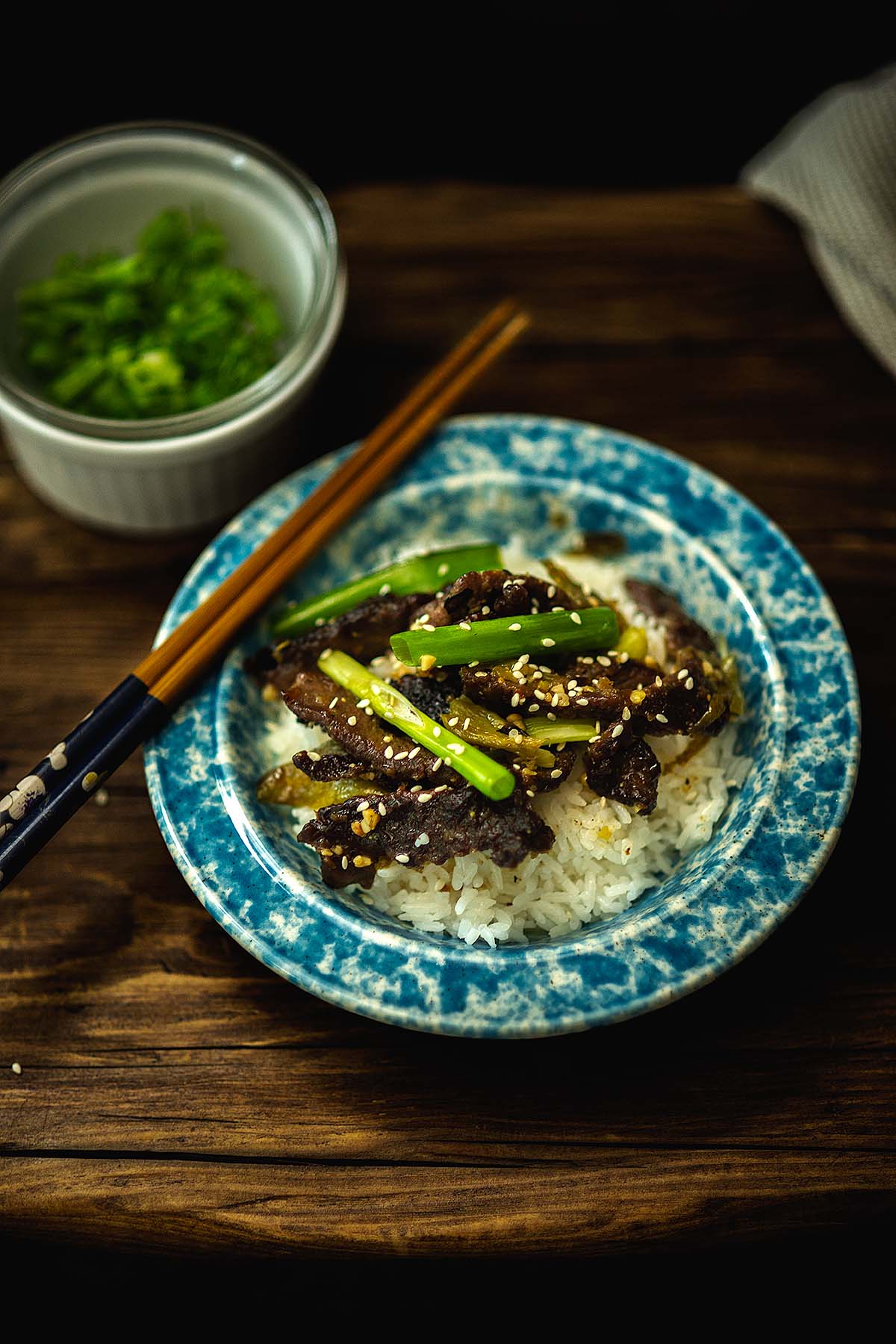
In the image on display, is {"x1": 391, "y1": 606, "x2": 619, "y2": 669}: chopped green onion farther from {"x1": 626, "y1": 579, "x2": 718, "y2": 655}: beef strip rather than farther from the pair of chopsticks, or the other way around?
the pair of chopsticks

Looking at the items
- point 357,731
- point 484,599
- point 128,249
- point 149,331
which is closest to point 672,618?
point 484,599

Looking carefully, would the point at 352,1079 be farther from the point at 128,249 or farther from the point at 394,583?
the point at 128,249

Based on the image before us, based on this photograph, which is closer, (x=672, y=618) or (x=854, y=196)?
(x=672, y=618)

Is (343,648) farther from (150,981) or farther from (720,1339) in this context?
(720,1339)

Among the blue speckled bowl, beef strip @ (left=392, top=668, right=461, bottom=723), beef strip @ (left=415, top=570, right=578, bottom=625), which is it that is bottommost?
the blue speckled bowl

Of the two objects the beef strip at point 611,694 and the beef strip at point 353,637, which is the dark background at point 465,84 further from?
the beef strip at point 611,694

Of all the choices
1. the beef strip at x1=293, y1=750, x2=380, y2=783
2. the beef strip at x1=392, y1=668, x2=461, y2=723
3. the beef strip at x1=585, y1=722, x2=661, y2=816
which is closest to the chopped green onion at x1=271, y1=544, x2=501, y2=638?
the beef strip at x1=392, y1=668, x2=461, y2=723

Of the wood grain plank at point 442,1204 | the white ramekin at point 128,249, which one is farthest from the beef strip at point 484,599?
the wood grain plank at point 442,1204

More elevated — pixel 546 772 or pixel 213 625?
pixel 213 625
